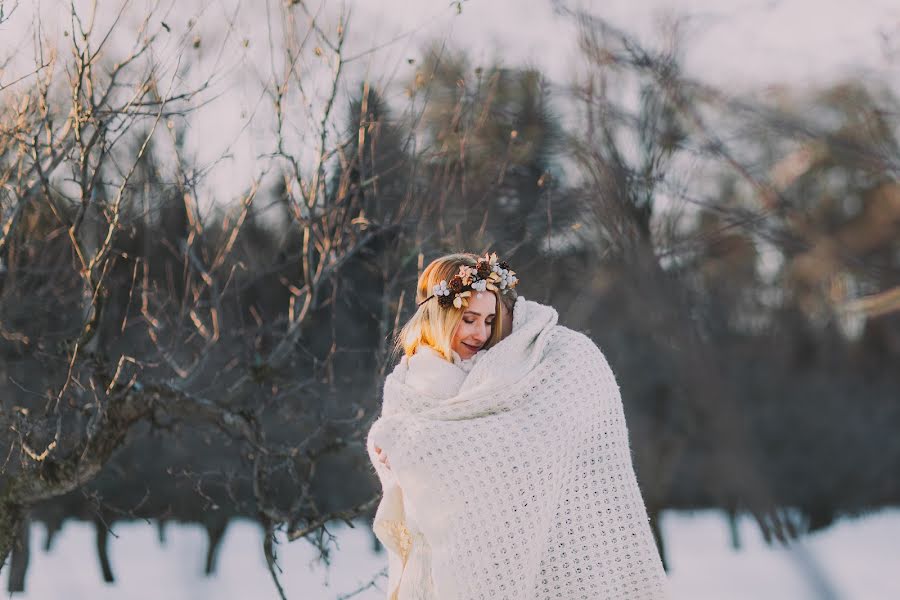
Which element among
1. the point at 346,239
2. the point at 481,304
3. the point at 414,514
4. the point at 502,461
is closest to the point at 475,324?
the point at 481,304

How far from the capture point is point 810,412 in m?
12.4

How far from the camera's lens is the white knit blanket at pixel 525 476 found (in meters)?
2.62

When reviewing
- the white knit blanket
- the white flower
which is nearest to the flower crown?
the white flower

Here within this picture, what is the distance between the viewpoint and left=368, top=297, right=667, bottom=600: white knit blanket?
103 inches

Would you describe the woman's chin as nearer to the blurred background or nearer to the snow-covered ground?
the blurred background

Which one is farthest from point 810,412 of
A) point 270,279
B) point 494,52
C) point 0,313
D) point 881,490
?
point 0,313

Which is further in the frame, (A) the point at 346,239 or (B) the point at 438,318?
(A) the point at 346,239

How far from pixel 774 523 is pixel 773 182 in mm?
1270

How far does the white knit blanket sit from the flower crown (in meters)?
0.11

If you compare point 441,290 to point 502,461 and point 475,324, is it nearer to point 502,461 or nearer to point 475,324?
point 475,324

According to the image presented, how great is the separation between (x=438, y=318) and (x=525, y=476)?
1.64 ft

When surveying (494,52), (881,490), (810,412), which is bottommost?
(881,490)

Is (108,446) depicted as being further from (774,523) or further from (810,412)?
(810,412)

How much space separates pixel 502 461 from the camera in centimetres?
264
